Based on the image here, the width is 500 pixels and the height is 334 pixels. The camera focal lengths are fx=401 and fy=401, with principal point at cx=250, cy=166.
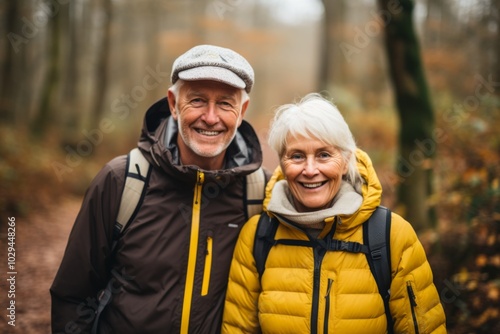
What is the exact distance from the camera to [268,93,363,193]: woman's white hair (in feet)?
8.48

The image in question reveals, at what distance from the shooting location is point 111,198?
2.66 m

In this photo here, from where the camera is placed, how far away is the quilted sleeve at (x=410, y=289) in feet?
8.00

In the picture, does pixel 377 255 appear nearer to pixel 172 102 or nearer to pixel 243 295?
pixel 243 295

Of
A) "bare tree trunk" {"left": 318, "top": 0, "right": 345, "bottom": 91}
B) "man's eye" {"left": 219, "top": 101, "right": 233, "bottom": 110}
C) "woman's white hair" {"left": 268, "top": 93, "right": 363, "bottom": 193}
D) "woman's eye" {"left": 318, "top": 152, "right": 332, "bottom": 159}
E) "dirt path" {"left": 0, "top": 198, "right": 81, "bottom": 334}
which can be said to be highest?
"bare tree trunk" {"left": 318, "top": 0, "right": 345, "bottom": 91}

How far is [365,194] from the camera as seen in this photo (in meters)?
2.61

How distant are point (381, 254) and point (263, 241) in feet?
2.46

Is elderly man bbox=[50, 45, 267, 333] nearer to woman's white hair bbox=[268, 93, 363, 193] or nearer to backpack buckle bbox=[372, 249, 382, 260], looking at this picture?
woman's white hair bbox=[268, 93, 363, 193]

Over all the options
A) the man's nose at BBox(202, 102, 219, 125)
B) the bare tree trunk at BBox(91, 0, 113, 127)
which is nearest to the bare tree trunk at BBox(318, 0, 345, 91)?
the bare tree trunk at BBox(91, 0, 113, 127)

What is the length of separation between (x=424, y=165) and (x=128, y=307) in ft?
14.4

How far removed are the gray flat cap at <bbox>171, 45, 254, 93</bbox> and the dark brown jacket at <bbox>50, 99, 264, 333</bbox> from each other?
1.76ft

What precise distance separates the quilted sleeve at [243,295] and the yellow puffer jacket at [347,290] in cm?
5

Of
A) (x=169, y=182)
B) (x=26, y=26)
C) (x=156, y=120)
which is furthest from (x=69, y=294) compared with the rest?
(x=26, y=26)

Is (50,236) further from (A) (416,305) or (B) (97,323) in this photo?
(A) (416,305)

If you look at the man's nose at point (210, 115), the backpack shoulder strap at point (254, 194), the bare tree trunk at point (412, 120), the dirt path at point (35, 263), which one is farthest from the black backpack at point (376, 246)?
the dirt path at point (35, 263)
